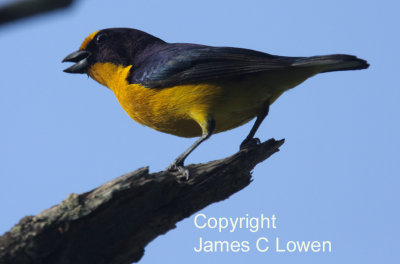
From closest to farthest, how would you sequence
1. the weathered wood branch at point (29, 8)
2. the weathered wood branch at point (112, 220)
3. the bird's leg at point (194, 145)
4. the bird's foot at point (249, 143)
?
the weathered wood branch at point (29, 8) → the weathered wood branch at point (112, 220) → the bird's leg at point (194, 145) → the bird's foot at point (249, 143)

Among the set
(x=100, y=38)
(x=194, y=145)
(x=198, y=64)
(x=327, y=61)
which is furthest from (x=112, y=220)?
(x=100, y=38)

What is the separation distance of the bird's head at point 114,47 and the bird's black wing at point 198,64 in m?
0.42

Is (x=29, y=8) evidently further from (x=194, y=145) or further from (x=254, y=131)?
(x=254, y=131)

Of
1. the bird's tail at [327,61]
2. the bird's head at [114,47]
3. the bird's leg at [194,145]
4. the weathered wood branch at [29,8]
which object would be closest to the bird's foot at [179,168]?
the bird's leg at [194,145]

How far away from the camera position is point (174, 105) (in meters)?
5.57

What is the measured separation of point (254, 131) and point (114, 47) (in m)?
2.32

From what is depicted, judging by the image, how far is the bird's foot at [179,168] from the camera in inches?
187

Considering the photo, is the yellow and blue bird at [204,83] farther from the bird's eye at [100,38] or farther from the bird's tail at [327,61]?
the bird's eye at [100,38]

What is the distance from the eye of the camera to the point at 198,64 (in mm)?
5609

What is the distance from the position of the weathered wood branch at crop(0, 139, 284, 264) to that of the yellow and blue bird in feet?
1.42

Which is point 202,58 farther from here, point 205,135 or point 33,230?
point 33,230

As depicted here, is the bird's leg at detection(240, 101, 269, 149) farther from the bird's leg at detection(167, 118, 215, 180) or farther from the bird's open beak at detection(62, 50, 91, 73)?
the bird's open beak at detection(62, 50, 91, 73)

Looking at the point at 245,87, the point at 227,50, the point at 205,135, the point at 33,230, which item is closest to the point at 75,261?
the point at 33,230

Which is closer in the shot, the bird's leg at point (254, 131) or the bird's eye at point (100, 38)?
the bird's leg at point (254, 131)
